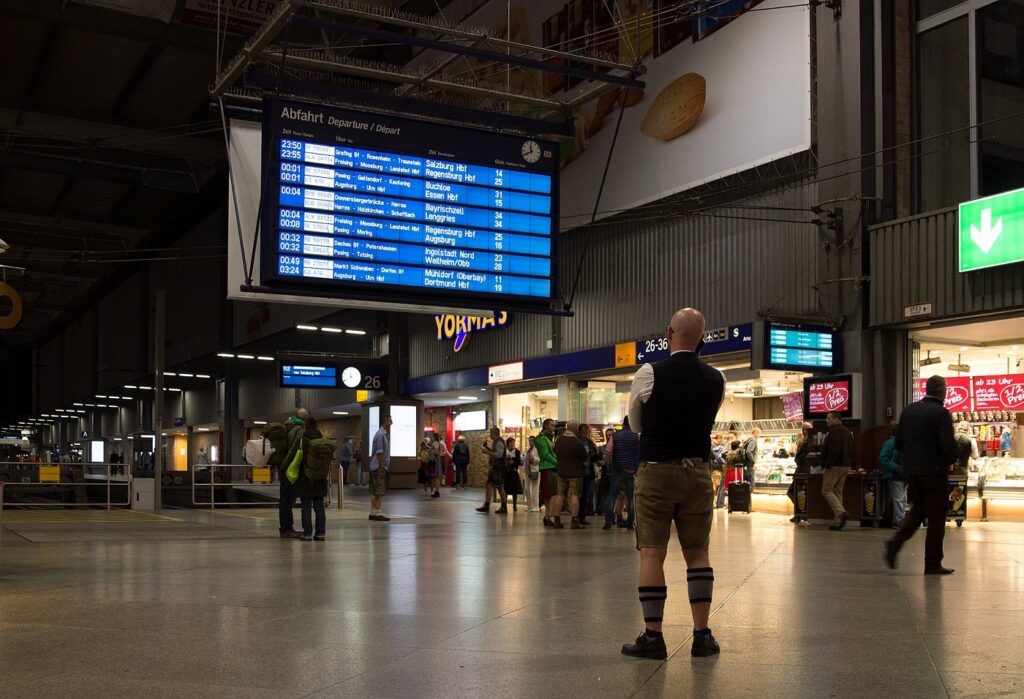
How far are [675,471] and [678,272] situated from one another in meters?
18.5

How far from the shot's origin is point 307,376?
32.2 meters

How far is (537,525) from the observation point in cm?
1692

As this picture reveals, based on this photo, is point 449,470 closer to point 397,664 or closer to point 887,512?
point 887,512

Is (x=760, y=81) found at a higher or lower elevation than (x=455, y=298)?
higher

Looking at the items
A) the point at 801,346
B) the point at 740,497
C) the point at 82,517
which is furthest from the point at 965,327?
the point at 82,517

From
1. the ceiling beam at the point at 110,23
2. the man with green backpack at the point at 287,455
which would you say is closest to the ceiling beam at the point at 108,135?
the ceiling beam at the point at 110,23

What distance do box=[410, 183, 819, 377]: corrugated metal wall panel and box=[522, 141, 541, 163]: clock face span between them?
5.03ft

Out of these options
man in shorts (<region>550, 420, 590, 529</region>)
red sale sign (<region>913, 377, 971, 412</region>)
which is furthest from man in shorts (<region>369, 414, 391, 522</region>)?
red sale sign (<region>913, 377, 971, 412</region>)

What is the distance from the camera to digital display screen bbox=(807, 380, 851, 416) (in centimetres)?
1869

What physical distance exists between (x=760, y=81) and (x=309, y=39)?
39.8 feet

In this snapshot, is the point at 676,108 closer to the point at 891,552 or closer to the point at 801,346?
the point at 801,346

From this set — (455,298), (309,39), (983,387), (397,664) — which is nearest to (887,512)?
(983,387)

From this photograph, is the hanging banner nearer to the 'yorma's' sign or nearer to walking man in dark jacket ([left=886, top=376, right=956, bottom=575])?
walking man in dark jacket ([left=886, top=376, right=956, bottom=575])

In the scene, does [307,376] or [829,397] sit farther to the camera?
[307,376]
